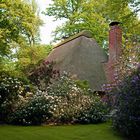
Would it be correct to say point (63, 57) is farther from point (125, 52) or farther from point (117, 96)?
point (117, 96)

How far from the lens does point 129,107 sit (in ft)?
31.7

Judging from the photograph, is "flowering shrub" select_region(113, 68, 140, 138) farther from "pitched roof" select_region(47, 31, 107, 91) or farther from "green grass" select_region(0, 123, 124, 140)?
"pitched roof" select_region(47, 31, 107, 91)

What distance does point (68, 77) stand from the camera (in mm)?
15625

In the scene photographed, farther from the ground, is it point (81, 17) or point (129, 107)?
point (81, 17)

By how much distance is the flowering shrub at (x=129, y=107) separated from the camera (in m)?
9.52

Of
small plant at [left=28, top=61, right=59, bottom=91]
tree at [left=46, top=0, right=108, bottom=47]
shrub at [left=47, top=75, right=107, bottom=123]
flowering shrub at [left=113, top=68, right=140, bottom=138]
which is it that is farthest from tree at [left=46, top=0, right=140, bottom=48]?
A: flowering shrub at [left=113, top=68, right=140, bottom=138]

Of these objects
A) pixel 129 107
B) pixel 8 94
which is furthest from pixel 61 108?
pixel 129 107

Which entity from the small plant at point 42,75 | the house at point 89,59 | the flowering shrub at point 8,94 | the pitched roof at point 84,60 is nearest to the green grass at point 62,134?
the flowering shrub at point 8,94

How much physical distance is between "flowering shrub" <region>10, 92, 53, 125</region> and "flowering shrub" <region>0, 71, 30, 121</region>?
29 cm

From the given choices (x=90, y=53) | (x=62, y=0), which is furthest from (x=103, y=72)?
(x=62, y=0)

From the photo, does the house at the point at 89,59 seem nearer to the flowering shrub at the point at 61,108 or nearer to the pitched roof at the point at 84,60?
the pitched roof at the point at 84,60

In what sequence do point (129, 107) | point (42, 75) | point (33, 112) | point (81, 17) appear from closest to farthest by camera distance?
point (129, 107) < point (33, 112) < point (42, 75) < point (81, 17)

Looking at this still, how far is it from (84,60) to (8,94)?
409 inches

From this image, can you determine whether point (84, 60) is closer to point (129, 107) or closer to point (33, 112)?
point (33, 112)
